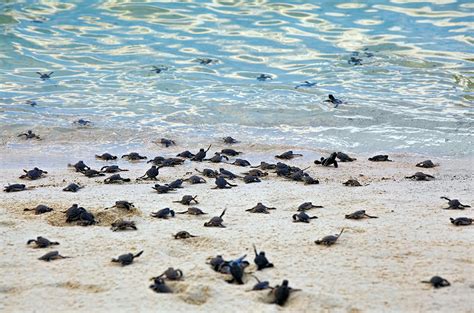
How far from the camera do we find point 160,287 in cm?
481

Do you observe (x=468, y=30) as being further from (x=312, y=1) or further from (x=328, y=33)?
(x=312, y=1)

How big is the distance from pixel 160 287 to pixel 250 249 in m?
1.01

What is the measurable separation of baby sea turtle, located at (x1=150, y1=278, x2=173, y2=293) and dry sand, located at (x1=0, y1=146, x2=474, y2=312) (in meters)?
0.04

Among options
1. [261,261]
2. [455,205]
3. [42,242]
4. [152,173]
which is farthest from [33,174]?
[455,205]

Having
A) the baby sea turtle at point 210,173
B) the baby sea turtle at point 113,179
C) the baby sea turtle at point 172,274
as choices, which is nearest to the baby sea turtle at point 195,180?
the baby sea turtle at point 210,173

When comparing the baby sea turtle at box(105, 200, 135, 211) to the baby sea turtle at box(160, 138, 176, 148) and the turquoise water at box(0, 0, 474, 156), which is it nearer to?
the baby sea turtle at box(160, 138, 176, 148)

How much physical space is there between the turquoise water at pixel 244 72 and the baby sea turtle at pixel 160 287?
551 centimetres

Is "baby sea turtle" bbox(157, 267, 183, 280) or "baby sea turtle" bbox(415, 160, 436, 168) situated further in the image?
"baby sea turtle" bbox(415, 160, 436, 168)

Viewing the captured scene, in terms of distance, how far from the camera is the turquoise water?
35.7 feet

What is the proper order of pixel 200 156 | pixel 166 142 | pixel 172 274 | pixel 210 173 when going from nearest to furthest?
pixel 172 274, pixel 210 173, pixel 200 156, pixel 166 142

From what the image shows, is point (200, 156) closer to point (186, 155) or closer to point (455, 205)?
point (186, 155)

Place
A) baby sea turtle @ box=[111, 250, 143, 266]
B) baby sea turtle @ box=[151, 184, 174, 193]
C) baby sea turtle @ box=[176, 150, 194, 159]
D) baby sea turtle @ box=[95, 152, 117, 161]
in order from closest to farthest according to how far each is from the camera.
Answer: baby sea turtle @ box=[111, 250, 143, 266]
baby sea turtle @ box=[151, 184, 174, 193]
baby sea turtle @ box=[176, 150, 194, 159]
baby sea turtle @ box=[95, 152, 117, 161]

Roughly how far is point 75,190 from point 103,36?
934 centimetres

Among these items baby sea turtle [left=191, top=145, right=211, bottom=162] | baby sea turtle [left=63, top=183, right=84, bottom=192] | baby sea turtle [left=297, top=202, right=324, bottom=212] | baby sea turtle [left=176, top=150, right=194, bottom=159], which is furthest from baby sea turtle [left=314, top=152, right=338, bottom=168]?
baby sea turtle [left=63, top=183, right=84, bottom=192]
